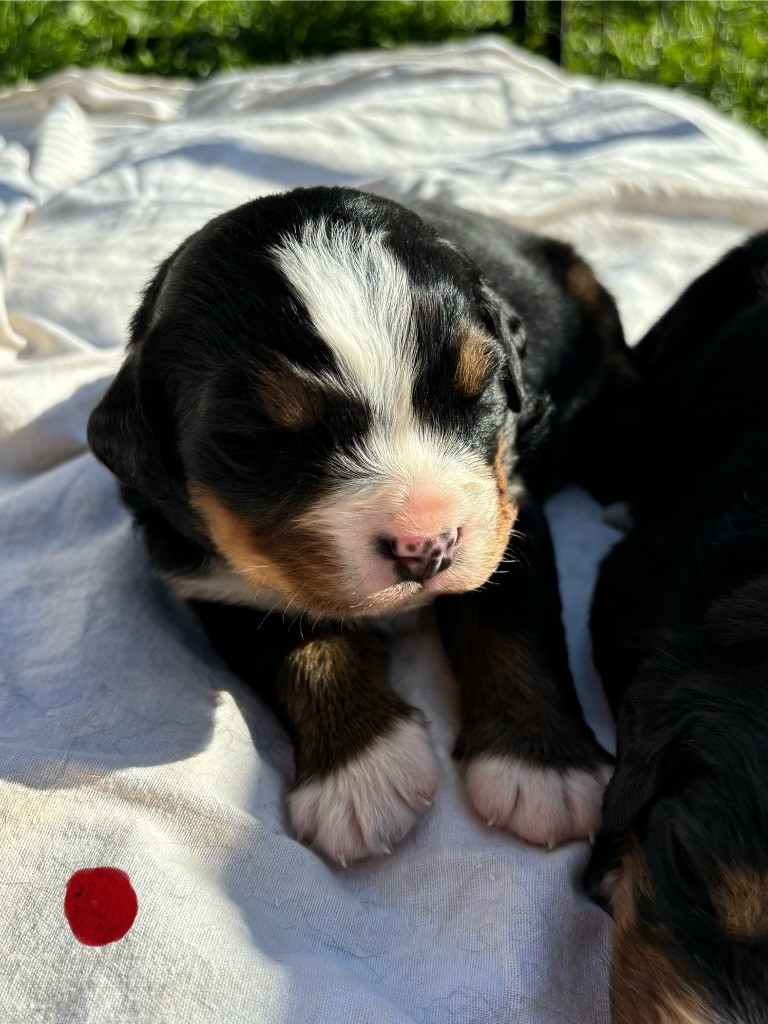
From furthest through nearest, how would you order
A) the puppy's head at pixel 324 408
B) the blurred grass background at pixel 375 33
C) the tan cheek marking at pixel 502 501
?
the blurred grass background at pixel 375 33
the tan cheek marking at pixel 502 501
the puppy's head at pixel 324 408

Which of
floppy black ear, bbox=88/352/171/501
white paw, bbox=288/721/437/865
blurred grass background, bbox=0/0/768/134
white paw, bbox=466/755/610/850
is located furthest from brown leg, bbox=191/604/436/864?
blurred grass background, bbox=0/0/768/134

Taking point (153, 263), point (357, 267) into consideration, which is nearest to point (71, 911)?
point (357, 267)

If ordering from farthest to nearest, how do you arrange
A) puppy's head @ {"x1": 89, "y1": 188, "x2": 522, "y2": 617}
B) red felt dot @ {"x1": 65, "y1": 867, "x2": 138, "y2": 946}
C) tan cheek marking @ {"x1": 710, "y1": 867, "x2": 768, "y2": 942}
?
puppy's head @ {"x1": 89, "y1": 188, "x2": 522, "y2": 617} < red felt dot @ {"x1": 65, "y1": 867, "x2": 138, "y2": 946} < tan cheek marking @ {"x1": 710, "y1": 867, "x2": 768, "y2": 942}

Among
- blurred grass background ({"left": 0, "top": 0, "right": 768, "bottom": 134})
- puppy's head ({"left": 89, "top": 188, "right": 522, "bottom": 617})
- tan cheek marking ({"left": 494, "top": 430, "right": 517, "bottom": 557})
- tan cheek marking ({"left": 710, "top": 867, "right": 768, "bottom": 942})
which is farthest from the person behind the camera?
blurred grass background ({"left": 0, "top": 0, "right": 768, "bottom": 134})

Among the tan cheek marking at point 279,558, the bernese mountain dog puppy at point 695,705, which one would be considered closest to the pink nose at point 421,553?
the tan cheek marking at point 279,558

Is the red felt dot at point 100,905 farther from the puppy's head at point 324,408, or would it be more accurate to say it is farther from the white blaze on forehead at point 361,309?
the white blaze on forehead at point 361,309

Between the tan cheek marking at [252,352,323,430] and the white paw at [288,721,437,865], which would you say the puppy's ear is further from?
the white paw at [288,721,437,865]

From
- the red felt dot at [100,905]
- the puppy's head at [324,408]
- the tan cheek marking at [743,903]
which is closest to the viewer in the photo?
the tan cheek marking at [743,903]

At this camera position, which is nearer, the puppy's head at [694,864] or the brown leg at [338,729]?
the puppy's head at [694,864]
